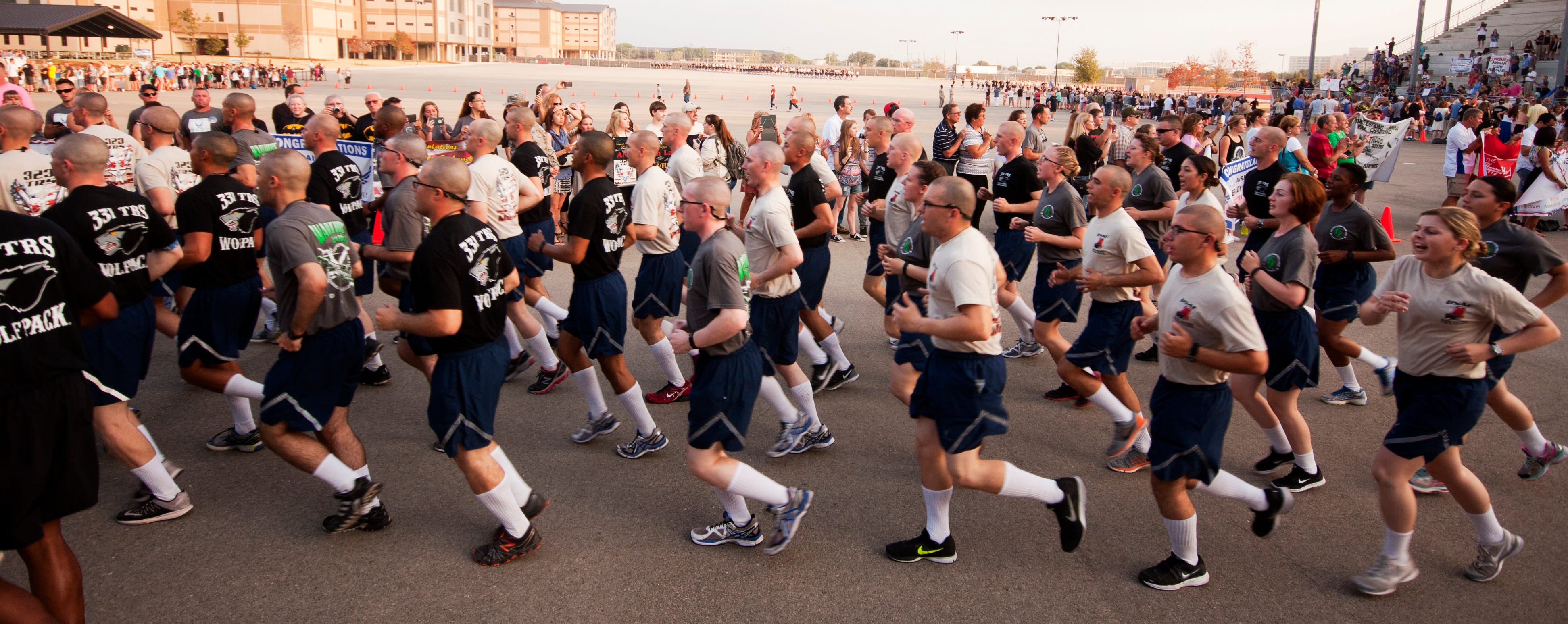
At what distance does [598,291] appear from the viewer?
5.15 metres

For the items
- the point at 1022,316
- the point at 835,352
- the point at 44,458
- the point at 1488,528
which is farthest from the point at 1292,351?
→ the point at 44,458

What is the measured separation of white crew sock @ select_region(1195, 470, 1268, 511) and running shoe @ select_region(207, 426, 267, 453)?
5131 mm

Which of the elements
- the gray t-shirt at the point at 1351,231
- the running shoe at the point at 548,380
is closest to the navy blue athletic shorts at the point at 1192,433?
the gray t-shirt at the point at 1351,231

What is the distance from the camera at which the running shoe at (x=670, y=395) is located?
19.9 feet

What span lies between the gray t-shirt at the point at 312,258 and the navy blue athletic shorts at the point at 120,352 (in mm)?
849

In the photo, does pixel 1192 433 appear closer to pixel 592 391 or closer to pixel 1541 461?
pixel 1541 461

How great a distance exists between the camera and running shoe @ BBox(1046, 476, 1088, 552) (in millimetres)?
3891

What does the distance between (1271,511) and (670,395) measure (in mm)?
3716

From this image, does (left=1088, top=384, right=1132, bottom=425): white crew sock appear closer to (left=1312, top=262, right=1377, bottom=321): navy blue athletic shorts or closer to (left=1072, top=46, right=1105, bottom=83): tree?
(left=1312, top=262, right=1377, bottom=321): navy blue athletic shorts

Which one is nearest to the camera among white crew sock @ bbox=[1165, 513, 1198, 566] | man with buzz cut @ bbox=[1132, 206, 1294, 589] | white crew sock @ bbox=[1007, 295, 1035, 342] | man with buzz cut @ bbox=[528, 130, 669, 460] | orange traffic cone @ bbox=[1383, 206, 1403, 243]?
man with buzz cut @ bbox=[1132, 206, 1294, 589]

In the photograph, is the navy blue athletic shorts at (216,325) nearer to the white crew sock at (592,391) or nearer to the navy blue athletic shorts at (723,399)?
the white crew sock at (592,391)

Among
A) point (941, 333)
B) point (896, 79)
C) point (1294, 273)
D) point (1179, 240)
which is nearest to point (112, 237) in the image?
point (941, 333)

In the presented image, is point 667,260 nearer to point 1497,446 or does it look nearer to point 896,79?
point 1497,446

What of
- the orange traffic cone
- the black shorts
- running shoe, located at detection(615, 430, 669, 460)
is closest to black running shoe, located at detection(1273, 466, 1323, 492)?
running shoe, located at detection(615, 430, 669, 460)
